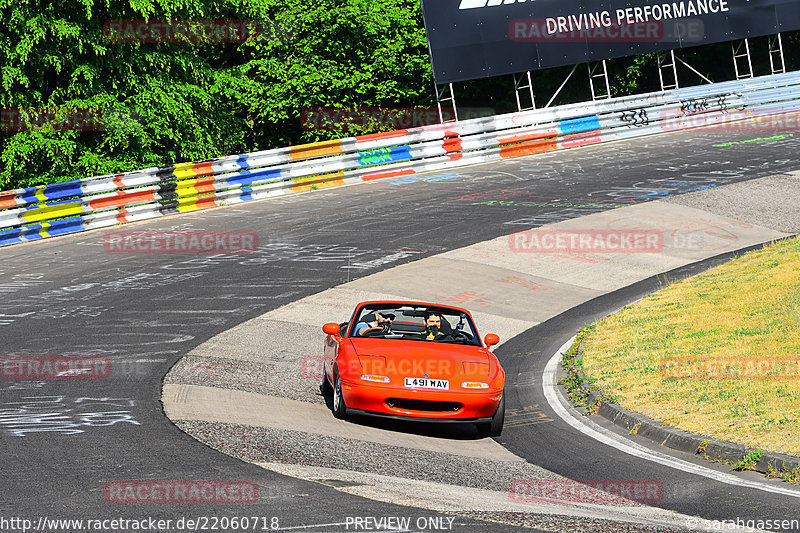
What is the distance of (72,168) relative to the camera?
2480 cm

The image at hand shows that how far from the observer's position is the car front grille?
998 cm

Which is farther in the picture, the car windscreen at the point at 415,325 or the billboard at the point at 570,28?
the billboard at the point at 570,28

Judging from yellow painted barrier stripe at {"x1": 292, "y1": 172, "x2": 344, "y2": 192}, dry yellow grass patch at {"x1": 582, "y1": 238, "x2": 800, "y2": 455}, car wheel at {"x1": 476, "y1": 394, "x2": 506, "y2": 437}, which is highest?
yellow painted barrier stripe at {"x1": 292, "y1": 172, "x2": 344, "y2": 192}

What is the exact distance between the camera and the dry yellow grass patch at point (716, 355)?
9727 mm

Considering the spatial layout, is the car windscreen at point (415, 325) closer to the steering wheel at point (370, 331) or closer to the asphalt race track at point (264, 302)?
the steering wheel at point (370, 331)

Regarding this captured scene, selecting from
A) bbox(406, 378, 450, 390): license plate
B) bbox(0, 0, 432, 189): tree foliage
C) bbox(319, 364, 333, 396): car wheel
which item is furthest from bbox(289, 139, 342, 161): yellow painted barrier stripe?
bbox(406, 378, 450, 390): license plate

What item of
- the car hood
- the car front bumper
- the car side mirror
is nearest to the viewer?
the car front bumper

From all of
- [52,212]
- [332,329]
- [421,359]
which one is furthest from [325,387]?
[52,212]

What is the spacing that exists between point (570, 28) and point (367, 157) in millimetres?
10342

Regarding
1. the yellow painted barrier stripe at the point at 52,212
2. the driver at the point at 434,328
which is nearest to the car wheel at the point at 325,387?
the driver at the point at 434,328

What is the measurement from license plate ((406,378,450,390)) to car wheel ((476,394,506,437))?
62 centimetres

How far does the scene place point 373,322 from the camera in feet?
37.8

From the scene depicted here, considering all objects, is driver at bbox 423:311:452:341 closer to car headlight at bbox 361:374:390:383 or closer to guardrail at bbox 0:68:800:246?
car headlight at bbox 361:374:390:383

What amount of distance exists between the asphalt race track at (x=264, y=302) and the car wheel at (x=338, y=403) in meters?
1.73
